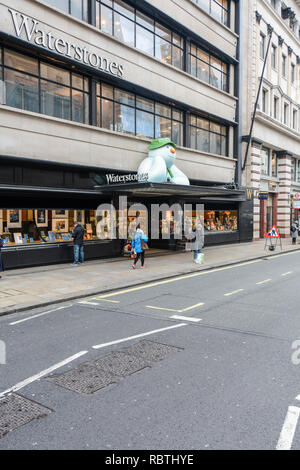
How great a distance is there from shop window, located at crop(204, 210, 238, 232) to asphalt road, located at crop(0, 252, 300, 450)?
15.9 metres

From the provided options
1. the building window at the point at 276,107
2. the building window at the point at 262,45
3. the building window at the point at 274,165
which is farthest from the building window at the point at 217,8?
the building window at the point at 274,165

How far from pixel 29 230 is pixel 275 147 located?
25.0 m

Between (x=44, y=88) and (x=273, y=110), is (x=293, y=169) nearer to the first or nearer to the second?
(x=273, y=110)

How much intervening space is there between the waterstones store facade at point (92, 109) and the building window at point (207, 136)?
137mm

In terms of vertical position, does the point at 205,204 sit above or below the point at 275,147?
below

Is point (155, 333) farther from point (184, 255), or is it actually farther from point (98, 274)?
point (184, 255)

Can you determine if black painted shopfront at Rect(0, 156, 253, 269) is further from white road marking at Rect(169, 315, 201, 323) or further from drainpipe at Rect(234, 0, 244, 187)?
drainpipe at Rect(234, 0, 244, 187)

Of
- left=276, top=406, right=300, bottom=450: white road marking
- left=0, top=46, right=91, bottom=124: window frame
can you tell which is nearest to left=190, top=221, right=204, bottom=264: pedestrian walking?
left=0, top=46, right=91, bottom=124: window frame

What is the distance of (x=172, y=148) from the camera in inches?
757

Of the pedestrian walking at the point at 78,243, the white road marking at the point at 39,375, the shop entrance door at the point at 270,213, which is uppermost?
the shop entrance door at the point at 270,213

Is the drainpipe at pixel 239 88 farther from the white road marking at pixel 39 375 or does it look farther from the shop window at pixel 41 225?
the white road marking at pixel 39 375

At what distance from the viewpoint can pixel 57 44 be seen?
50.3 ft

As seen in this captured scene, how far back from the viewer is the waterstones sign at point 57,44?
46.1 feet
